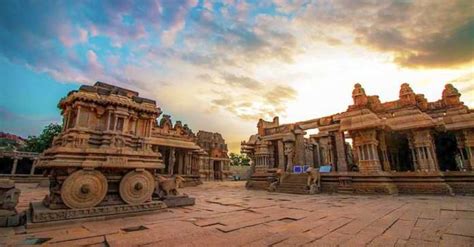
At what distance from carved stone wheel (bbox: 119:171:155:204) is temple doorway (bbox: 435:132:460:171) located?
76.9 ft

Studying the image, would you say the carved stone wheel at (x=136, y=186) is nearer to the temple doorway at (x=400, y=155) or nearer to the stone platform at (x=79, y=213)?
the stone platform at (x=79, y=213)

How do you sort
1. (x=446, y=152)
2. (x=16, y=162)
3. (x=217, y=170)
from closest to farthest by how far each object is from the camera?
(x=446, y=152) < (x=16, y=162) < (x=217, y=170)

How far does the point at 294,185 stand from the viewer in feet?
53.0

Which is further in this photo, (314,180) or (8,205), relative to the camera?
(314,180)

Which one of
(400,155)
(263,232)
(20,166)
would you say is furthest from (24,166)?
(400,155)

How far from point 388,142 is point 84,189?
22.7 m

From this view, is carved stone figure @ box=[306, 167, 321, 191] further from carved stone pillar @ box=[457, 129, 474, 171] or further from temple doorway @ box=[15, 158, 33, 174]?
temple doorway @ box=[15, 158, 33, 174]

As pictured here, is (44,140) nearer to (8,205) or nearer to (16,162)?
(16,162)

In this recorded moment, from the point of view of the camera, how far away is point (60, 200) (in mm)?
5707

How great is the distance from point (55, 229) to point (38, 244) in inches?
51.7

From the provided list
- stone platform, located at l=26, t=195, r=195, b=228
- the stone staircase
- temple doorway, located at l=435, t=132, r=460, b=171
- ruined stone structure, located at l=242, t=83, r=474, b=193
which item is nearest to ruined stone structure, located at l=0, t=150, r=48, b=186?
ruined stone structure, located at l=242, t=83, r=474, b=193

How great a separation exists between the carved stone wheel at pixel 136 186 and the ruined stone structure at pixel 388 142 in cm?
1283

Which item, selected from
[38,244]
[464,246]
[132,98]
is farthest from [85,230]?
[464,246]

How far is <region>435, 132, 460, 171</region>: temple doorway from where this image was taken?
18.9 metres
